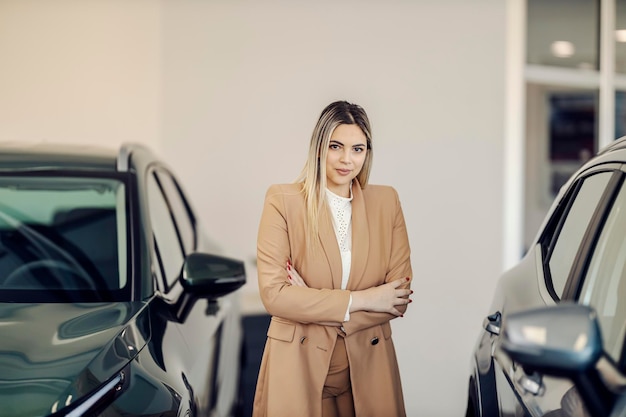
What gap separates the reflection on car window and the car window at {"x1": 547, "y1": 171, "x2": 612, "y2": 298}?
0.39 feet

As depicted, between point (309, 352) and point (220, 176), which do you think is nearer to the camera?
point (309, 352)

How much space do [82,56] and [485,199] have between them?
9.09 ft

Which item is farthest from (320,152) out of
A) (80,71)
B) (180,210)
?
(80,71)

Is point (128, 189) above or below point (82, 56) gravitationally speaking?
below

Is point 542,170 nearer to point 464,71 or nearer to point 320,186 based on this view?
point 464,71

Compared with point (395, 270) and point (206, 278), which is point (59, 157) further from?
point (395, 270)

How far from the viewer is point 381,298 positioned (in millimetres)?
2029

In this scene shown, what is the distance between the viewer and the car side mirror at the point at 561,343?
4.53 feet

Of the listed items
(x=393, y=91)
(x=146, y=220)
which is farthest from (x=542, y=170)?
(x=146, y=220)

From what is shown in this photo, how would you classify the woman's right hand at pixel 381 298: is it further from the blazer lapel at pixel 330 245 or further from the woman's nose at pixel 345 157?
the woman's nose at pixel 345 157

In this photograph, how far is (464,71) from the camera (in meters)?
3.04

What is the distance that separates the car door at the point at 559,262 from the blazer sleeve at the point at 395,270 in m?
0.29

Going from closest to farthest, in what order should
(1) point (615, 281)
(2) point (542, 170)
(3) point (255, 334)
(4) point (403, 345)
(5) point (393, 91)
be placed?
(1) point (615, 281), (4) point (403, 345), (5) point (393, 91), (3) point (255, 334), (2) point (542, 170)

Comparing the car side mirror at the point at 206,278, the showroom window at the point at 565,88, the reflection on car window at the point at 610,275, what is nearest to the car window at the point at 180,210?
the car side mirror at the point at 206,278
